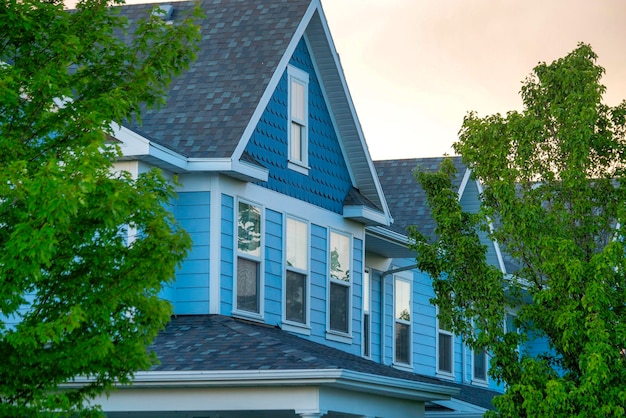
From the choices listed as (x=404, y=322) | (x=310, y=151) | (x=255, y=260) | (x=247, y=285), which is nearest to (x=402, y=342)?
(x=404, y=322)

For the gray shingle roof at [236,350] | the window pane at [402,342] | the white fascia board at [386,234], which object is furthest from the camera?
the window pane at [402,342]

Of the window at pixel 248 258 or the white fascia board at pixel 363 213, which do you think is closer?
the window at pixel 248 258

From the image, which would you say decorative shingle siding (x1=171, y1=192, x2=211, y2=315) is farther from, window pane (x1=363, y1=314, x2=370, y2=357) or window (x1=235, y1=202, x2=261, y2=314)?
window pane (x1=363, y1=314, x2=370, y2=357)

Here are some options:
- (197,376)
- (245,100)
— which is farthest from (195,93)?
(197,376)

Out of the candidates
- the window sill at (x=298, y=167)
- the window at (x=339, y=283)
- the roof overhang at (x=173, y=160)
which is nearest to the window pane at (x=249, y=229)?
the roof overhang at (x=173, y=160)

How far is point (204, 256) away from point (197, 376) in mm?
3285

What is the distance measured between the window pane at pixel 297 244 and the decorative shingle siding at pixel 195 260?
2330 mm

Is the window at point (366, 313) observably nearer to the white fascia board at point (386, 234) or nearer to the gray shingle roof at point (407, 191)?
the white fascia board at point (386, 234)

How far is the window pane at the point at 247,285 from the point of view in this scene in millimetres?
19016

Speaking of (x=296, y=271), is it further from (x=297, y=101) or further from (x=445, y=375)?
(x=445, y=375)

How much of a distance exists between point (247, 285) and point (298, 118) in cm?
338

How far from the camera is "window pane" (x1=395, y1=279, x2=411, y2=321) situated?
87.2ft

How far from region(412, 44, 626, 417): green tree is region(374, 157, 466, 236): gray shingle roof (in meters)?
7.73

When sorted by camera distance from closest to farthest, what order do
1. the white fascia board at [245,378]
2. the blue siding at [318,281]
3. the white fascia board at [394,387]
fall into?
the white fascia board at [245,378]
the white fascia board at [394,387]
the blue siding at [318,281]
